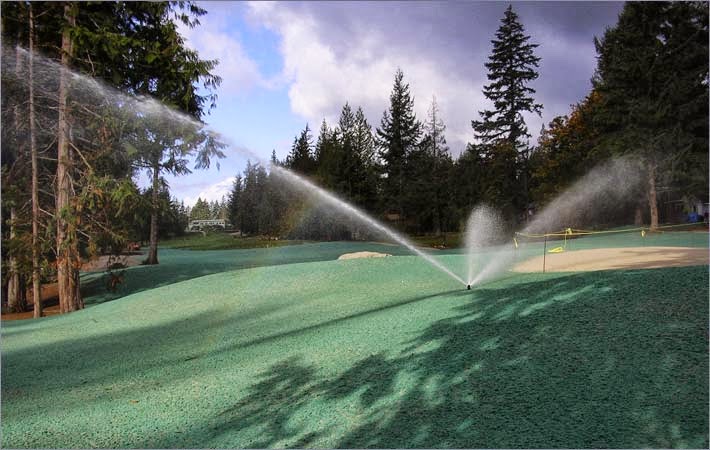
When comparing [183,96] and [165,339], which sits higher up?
[183,96]

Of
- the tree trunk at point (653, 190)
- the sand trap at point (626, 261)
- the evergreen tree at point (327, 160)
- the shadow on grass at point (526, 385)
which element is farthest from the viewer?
the evergreen tree at point (327, 160)

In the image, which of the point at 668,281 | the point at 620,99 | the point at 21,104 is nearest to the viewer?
the point at 668,281

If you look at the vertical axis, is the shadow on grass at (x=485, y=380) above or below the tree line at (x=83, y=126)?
below

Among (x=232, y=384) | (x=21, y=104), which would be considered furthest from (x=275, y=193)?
(x=232, y=384)

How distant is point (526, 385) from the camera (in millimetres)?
3602

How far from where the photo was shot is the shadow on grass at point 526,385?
9.77ft

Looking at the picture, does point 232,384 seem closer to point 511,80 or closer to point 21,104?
point 21,104

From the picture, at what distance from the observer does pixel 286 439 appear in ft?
10.3

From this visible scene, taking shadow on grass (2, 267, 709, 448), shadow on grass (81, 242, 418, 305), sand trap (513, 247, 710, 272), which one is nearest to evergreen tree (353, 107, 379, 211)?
shadow on grass (81, 242, 418, 305)

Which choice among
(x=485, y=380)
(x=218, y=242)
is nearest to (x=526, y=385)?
(x=485, y=380)

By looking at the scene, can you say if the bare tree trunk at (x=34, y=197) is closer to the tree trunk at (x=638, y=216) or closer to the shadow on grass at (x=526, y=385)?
the shadow on grass at (x=526, y=385)

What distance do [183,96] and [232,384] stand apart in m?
11.7

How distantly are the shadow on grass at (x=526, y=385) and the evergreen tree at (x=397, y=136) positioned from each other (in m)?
26.8

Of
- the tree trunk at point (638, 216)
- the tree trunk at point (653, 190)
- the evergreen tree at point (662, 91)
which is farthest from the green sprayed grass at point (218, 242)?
the tree trunk at point (638, 216)
